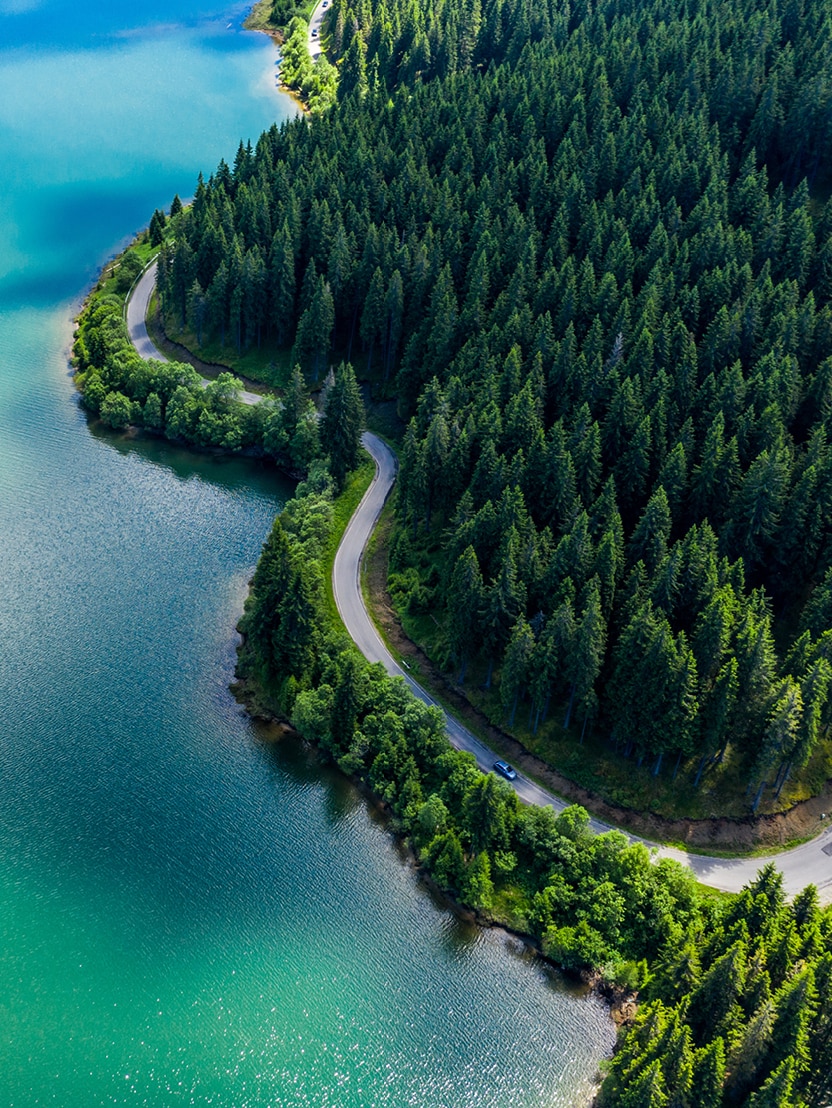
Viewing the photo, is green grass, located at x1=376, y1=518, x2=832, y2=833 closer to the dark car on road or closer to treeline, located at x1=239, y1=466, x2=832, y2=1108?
the dark car on road

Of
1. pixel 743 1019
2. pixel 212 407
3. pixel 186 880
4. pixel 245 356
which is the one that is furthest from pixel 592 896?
pixel 245 356

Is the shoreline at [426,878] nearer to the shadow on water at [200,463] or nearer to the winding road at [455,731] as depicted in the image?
the winding road at [455,731]

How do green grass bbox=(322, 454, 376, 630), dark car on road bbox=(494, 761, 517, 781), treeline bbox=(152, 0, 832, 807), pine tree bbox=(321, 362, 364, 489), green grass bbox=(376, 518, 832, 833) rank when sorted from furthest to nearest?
1. pine tree bbox=(321, 362, 364, 489)
2. green grass bbox=(322, 454, 376, 630)
3. treeline bbox=(152, 0, 832, 807)
4. dark car on road bbox=(494, 761, 517, 781)
5. green grass bbox=(376, 518, 832, 833)

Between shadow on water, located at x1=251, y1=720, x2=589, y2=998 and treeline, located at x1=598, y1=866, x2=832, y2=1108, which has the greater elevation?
treeline, located at x1=598, y1=866, x2=832, y2=1108

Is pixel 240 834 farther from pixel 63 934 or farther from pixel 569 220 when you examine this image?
pixel 569 220

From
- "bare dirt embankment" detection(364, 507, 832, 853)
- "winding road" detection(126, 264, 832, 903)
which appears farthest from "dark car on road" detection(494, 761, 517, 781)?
"bare dirt embankment" detection(364, 507, 832, 853)
